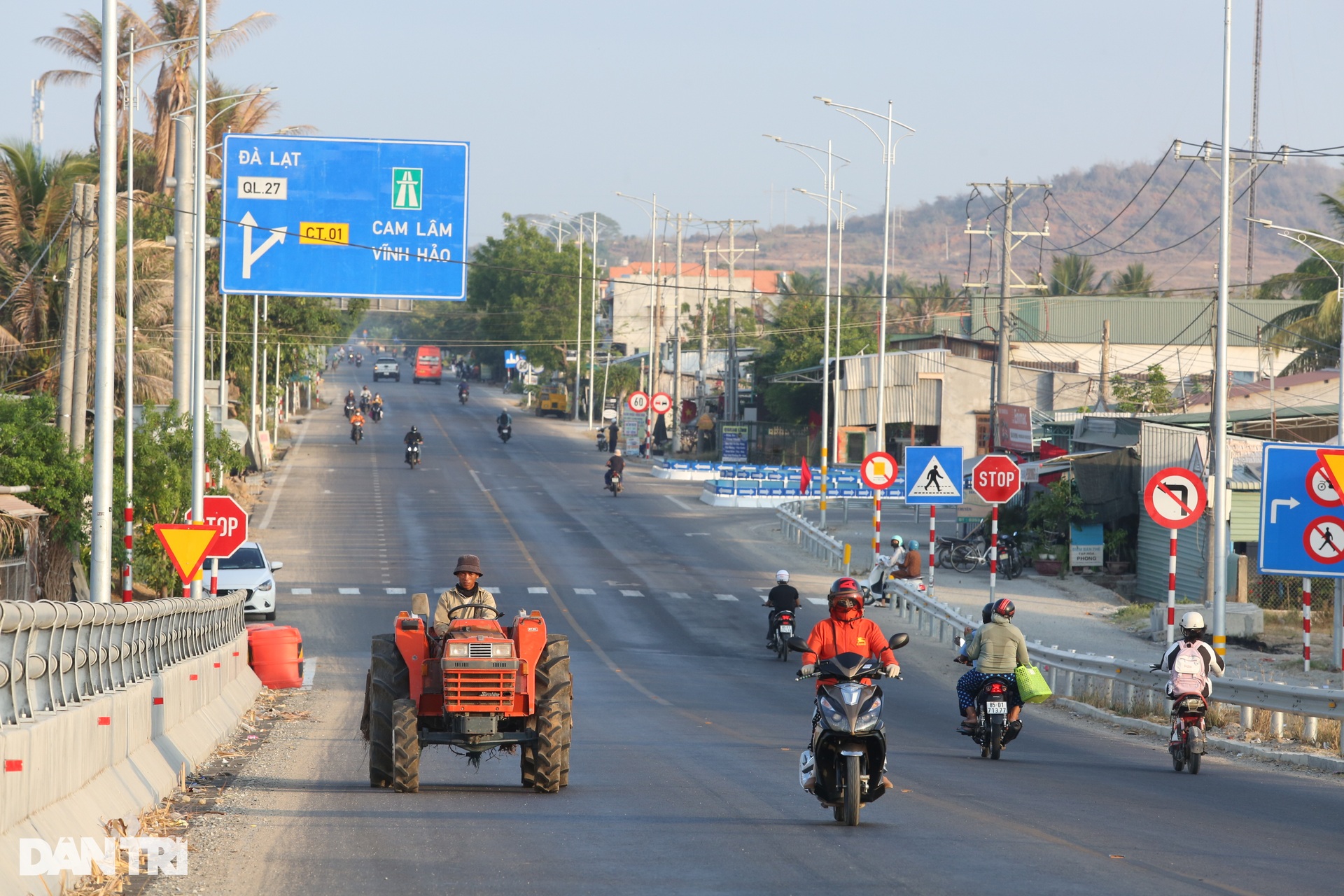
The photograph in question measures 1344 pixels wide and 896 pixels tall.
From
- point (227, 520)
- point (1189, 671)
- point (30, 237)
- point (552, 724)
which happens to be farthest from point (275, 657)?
point (30, 237)

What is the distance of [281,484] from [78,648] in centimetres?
4552

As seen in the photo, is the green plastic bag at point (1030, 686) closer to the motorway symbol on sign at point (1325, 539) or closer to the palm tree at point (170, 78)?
the motorway symbol on sign at point (1325, 539)

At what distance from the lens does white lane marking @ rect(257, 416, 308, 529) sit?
44875 millimetres

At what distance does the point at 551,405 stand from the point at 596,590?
68.9 metres

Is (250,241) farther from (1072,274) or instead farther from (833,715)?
(1072,274)

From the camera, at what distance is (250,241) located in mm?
30453

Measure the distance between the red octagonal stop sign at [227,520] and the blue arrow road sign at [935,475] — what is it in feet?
38.6

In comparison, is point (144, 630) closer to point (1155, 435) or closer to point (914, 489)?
point (914, 489)

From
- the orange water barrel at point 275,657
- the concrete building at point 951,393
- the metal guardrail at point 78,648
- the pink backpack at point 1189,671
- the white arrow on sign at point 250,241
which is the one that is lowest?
the orange water barrel at point 275,657

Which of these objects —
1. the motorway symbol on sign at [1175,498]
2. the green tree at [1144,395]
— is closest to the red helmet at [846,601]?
the motorway symbol on sign at [1175,498]

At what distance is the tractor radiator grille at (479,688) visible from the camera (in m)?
11.5

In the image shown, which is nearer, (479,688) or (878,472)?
(479,688)

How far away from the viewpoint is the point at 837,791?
33.4ft

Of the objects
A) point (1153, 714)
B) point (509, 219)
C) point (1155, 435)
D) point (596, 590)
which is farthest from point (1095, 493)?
point (509, 219)
